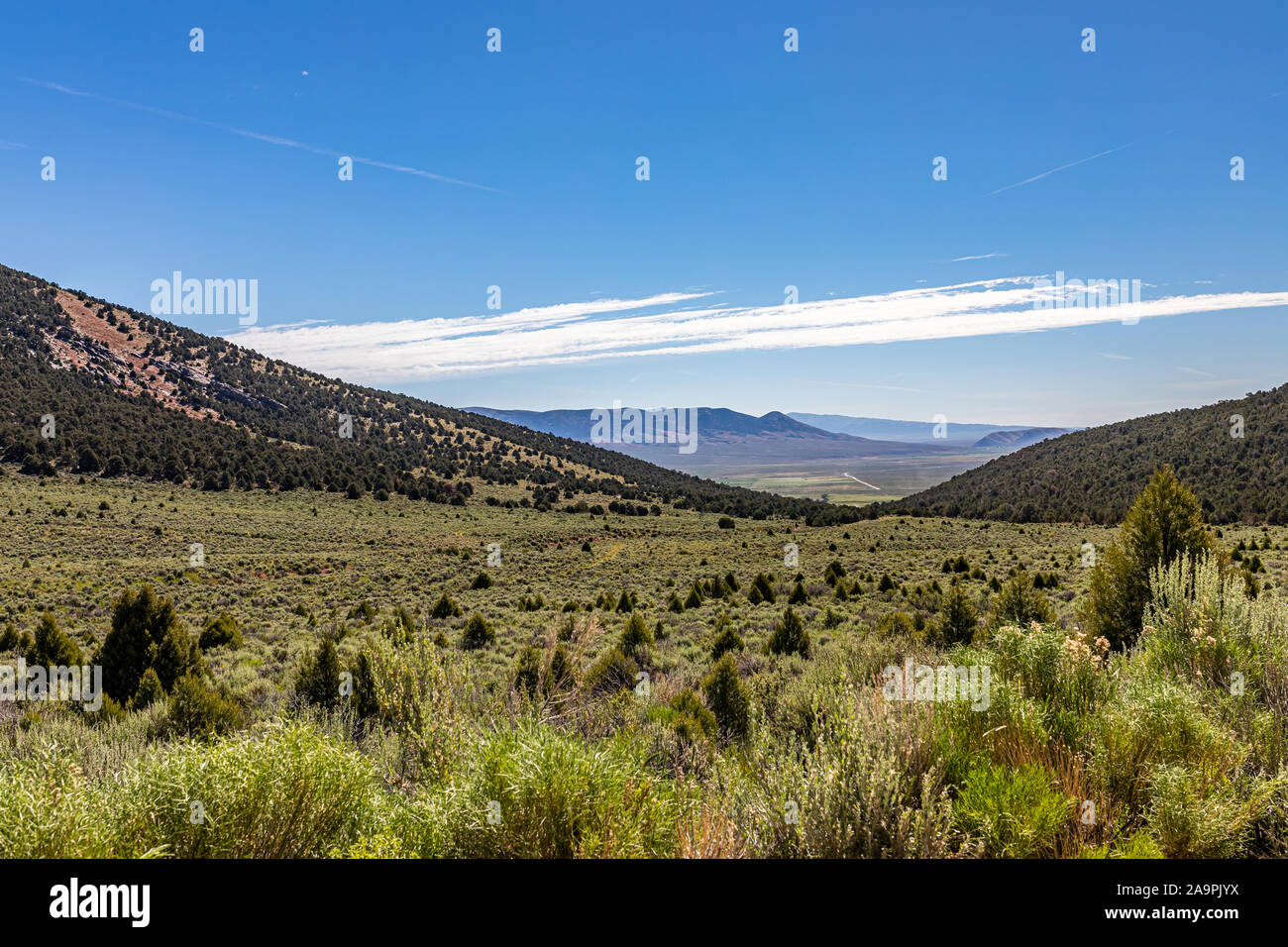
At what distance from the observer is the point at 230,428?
6631 centimetres

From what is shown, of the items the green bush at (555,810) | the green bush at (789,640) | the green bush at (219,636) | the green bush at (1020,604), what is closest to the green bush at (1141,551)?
the green bush at (1020,604)

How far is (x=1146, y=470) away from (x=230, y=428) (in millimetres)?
92660

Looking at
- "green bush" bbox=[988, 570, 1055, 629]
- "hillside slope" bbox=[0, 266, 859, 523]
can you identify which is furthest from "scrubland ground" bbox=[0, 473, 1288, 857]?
"hillside slope" bbox=[0, 266, 859, 523]

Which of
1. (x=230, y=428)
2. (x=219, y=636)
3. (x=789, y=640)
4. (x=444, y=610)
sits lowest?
(x=444, y=610)

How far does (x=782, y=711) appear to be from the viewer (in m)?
6.62

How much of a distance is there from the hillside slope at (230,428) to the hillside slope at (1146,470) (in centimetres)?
1899

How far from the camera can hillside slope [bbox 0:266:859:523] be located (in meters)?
54.1

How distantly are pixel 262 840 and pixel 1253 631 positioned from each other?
301 inches

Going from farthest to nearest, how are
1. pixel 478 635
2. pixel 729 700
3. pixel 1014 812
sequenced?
pixel 478 635 → pixel 729 700 → pixel 1014 812

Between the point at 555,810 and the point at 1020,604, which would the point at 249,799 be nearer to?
the point at 555,810

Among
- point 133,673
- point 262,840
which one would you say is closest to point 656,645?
point 133,673

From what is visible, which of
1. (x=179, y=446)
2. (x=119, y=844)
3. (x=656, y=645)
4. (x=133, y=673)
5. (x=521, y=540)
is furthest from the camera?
(x=179, y=446)

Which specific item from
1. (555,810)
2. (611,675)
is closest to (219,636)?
(611,675)
